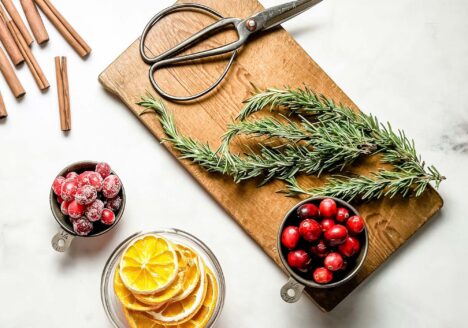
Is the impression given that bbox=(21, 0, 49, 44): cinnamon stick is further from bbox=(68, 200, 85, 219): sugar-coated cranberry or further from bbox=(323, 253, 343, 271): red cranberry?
bbox=(323, 253, 343, 271): red cranberry

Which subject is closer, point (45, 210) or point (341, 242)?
point (341, 242)

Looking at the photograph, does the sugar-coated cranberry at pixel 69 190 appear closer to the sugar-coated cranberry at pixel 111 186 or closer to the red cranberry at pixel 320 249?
the sugar-coated cranberry at pixel 111 186

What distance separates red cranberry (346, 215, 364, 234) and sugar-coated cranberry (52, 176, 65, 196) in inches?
31.8

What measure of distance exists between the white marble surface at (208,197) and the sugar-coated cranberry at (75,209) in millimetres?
190

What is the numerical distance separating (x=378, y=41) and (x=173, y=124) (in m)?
0.72

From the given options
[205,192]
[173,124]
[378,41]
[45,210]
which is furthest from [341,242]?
[45,210]

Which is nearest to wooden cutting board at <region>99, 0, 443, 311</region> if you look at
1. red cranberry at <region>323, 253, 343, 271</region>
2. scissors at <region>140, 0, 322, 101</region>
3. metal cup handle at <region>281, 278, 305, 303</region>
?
scissors at <region>140, 0, 322, 101</region>

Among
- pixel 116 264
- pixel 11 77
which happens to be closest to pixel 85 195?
pixel 116 264

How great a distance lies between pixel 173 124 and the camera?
1.86 m

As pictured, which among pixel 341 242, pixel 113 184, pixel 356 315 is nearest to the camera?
pixel 341 242

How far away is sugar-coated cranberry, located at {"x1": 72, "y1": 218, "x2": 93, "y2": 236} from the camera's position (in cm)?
174

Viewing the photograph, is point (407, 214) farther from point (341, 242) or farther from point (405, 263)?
point (341, 242)

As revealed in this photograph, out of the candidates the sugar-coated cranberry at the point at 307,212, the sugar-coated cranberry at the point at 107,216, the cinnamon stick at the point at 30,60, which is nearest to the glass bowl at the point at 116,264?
the sugar-coated cranberry at the point at 107,216

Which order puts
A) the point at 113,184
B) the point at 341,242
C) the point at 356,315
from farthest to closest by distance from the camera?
1. the point at 356,315
2. the point at 113,184
3. the point at 341,242
